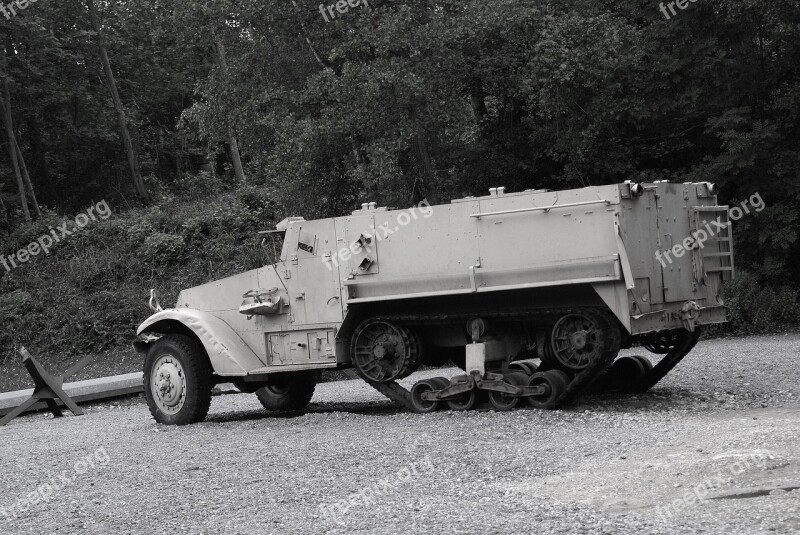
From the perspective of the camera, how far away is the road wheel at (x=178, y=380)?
12.8m

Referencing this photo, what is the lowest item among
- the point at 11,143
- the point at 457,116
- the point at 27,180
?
the point at 457,116

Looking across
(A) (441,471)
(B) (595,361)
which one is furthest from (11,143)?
(A) (441,471)

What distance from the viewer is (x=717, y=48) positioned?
24359 mm

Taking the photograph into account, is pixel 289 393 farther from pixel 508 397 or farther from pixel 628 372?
pixel 628 372

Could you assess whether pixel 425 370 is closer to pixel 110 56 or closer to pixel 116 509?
pixel 116 509

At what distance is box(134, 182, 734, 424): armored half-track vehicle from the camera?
10.9 metres

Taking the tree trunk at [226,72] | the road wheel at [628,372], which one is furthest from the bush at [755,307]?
the tree trunk at [226,72]

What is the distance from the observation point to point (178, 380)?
42.6 feet

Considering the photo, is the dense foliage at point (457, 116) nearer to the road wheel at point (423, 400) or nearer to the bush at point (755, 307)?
the bush at point (755, 307)

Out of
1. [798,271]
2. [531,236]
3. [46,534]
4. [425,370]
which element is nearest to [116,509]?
[46,534]

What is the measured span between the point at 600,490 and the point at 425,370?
43.7 feet

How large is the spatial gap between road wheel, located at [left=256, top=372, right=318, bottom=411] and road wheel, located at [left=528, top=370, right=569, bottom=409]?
3364 mm

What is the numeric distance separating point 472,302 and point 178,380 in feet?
12.1

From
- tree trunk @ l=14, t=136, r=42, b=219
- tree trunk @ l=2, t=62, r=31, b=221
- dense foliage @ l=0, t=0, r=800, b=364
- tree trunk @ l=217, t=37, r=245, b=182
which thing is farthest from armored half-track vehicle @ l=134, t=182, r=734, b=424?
tree trunk @ l=14, t=136, r=42, b=219
